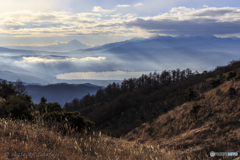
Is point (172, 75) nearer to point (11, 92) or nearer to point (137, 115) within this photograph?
point (137, 115)

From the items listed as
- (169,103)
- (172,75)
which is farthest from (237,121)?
(172,75)

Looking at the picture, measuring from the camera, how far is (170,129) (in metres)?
17.2

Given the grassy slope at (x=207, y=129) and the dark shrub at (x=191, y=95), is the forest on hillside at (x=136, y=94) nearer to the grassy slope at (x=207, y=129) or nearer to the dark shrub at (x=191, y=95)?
the dark shrub at (x=191, y=95)

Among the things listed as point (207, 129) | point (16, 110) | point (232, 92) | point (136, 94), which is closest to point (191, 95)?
point (232, 92)

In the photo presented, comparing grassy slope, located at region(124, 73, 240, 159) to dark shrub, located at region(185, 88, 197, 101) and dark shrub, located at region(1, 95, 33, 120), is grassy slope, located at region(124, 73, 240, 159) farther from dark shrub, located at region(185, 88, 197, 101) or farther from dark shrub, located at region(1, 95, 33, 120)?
dark shrub, located at region(1, 95, 33, 120)

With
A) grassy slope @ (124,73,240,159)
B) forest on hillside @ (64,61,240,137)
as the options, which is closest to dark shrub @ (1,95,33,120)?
grassy slope @ (124,73,240,159)

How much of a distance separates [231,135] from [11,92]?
101 ft

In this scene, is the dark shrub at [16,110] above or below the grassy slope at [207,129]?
above

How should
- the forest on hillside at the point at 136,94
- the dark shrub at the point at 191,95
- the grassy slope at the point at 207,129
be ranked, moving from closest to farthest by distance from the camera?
the grassy slope at the point at 207,129 < the dark shrub at the point at 191,95 < the forest on hillside at the point at 136,94

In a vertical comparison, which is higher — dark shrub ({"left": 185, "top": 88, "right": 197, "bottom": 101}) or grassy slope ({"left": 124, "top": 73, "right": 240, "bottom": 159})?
dark shrub ({"left": 185, "top": 88, "right": 197, "bottom": 101})

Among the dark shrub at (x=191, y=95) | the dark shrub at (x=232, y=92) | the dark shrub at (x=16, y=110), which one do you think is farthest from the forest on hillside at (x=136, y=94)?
the dark shrub at (x=16, y=110)

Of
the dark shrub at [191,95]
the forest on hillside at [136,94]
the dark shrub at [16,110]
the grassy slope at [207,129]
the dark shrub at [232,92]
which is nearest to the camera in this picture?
the grassy slope at [207,129]

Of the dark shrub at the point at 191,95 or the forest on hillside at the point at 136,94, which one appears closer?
the dark shrub at the point at 191,95

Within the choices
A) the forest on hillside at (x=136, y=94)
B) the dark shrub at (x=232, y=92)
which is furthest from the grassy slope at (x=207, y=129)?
the forest on hillside at (x=136, y=94)
